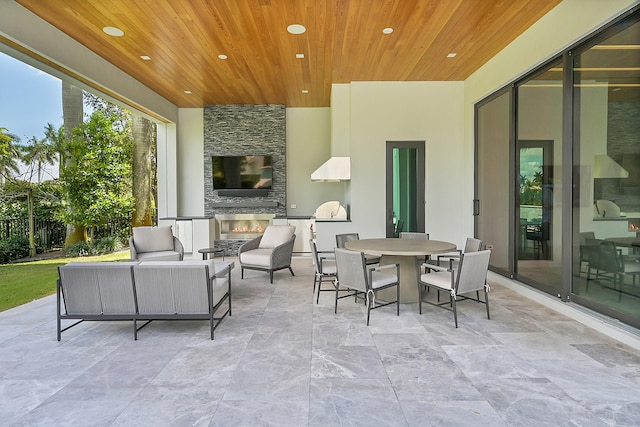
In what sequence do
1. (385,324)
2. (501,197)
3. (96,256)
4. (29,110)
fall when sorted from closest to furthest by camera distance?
(385,324)
(501,197)
(96,256)
(29,110)

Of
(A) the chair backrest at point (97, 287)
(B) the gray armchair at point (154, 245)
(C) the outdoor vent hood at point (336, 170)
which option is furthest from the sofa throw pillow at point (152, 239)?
(C) the outdoor vent hood at point (336, 170)

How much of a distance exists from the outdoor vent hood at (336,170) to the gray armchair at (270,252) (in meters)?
1.27

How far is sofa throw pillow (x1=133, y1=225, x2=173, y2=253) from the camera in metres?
6.08

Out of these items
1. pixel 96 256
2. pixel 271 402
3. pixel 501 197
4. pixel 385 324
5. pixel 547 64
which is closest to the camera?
pixel 271 402

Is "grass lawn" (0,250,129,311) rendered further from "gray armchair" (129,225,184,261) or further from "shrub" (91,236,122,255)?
"gray armchair" (129,225,184,261)

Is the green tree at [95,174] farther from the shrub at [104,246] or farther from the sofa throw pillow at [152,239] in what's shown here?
the sofa throw pillow at [152,239]

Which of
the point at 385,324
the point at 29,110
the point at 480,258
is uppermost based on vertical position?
the point at 29,110

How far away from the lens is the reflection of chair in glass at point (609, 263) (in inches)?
130

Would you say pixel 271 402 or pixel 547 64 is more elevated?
pixel 547 64

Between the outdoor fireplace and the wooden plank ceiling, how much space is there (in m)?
3.10

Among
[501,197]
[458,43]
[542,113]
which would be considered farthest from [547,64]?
[501,197]

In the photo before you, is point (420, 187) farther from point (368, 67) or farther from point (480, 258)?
point (480, 258)

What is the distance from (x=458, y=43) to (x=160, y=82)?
210 inches

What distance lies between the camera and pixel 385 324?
3799 millimetres
